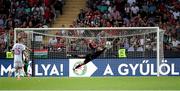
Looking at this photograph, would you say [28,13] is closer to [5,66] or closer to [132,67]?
[5,66]

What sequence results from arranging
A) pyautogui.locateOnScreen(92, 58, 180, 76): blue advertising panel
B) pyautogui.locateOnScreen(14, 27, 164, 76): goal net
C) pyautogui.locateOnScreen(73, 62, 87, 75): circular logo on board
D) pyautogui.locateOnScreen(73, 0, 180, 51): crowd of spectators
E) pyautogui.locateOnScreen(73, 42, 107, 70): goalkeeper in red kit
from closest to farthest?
pyautogui.locateOnScreen(73, 42, 107, 70): goalkeeper in red kit
pyautogui.locateOnScreen(14, 27, 164, 76): goal net
pyautogui.locateOnScreen(92, 58, 180, 76): blue advertising panel
pyautogui.locateOnScreen(73, 62, 87, 75): circular logo on board
pyautogui.locateOnScreen(73, 0, 180, 51): crowd of spectators

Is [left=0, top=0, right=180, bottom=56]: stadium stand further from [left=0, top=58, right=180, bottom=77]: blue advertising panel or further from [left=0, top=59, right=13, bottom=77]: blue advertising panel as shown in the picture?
[left=0, top=58, right=180, bottom=77]: blue advertising panel

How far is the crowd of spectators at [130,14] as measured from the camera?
33.1 metres

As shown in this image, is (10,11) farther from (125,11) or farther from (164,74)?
(164,74)

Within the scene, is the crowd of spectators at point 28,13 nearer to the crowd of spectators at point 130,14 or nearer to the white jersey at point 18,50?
the crowd of spectators at point 130,14

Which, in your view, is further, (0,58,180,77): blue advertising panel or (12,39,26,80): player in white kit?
(0,58,180,77): blue advertising panel

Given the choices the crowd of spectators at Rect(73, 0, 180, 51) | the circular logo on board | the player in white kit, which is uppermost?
the crowd of spectators at Rect(73, 0, 180, 51)

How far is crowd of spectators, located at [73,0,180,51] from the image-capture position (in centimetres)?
3312

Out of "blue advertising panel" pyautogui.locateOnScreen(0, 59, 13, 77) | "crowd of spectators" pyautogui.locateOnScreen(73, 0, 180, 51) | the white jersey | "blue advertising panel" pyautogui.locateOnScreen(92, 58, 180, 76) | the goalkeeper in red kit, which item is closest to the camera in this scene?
the white jersey

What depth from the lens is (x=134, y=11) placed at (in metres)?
34.4

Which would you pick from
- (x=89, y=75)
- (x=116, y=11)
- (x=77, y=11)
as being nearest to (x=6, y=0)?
(x=77, y=11)

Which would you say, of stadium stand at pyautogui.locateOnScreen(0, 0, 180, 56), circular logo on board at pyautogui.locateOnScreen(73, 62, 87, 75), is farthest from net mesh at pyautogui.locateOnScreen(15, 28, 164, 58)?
stadium stand at pyautogui.locateOnScreen(0, 0, 180, 56)

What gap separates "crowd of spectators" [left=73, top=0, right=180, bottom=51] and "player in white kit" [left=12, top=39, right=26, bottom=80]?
652 cm

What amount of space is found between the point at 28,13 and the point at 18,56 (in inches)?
353
